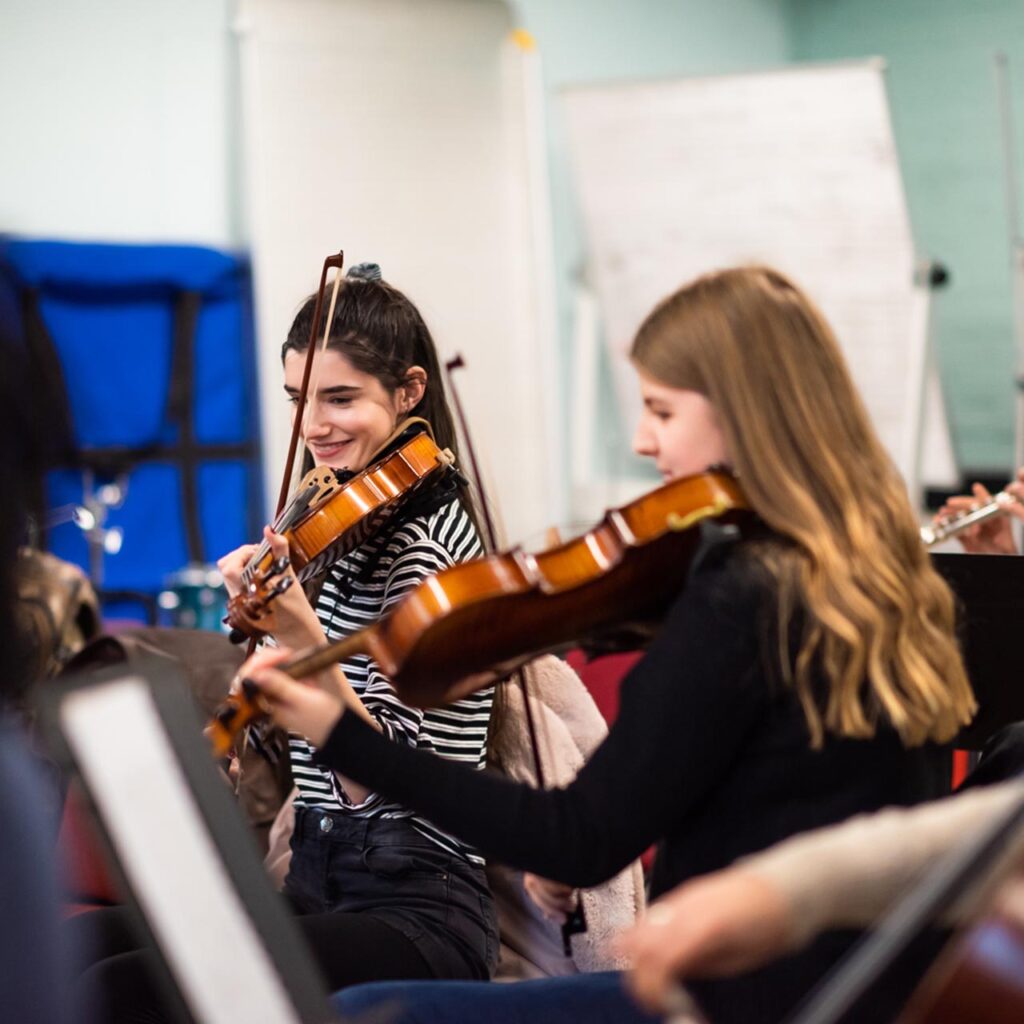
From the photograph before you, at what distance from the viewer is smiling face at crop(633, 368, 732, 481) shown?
4.12 ft

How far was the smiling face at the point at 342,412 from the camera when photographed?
1.66m

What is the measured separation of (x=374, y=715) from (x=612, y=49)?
4.16 meters

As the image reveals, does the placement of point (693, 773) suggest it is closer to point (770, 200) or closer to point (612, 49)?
point (770, 200)

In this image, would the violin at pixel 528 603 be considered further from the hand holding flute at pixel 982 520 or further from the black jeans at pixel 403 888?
the hand holding flute at pixel 982 520

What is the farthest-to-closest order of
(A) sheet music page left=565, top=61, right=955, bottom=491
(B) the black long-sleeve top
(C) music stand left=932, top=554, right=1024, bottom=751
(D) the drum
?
1. (A) sheet music page left=565, top=61, right=955, bottom=491
2. (D) the drum
3. (C) music stand left=932, top=554, right=1024, bottom=751
4. (B) the black long-sleeve top

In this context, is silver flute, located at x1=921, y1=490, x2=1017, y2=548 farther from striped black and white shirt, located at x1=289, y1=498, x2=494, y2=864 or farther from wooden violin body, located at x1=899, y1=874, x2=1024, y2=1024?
wooden violin body, located at x1=899, y1=874, x2=1024, y2=1024

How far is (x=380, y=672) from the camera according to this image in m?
1.56

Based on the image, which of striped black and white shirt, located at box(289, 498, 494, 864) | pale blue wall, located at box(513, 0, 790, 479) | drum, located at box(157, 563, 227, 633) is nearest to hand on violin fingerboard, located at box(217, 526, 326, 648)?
striped black and white shirt, located at box(289, 498, 494, 864)

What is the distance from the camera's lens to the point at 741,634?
1.12 metres

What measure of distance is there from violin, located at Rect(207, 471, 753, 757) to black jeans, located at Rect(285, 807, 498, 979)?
30cm

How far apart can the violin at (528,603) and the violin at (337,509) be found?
0.81 ft

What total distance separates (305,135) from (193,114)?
0.36 metres

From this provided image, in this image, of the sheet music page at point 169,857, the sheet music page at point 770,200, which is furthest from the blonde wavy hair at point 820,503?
the sheet music page at point 770,200

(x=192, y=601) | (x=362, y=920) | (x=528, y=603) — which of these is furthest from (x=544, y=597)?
(x=192, y=601)
